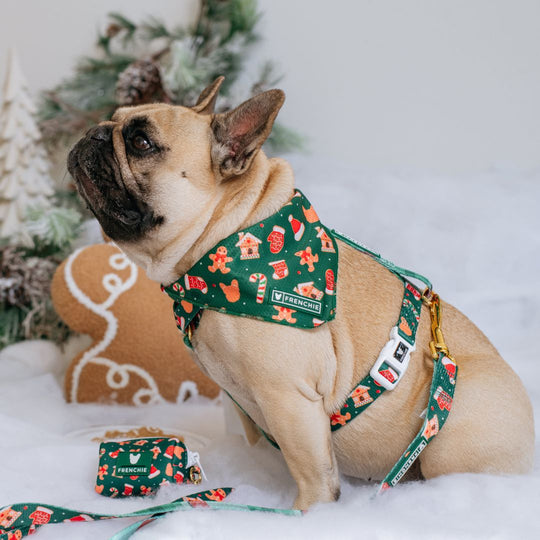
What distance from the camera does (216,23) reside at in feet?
6.26

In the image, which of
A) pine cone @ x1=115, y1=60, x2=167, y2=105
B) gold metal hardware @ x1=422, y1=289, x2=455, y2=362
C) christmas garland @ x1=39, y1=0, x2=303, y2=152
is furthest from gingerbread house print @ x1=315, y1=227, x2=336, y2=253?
pine cone @ x1=115, y1=60, x2=167, y2=105

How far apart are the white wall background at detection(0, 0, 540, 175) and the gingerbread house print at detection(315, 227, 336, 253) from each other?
2.96 ft

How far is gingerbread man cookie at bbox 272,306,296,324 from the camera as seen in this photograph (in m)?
0.90

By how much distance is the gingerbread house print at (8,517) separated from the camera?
2.76ft

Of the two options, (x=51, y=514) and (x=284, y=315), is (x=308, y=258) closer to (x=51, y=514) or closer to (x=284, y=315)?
(x=284, y=315)

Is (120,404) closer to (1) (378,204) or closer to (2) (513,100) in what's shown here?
(1) (378,204)

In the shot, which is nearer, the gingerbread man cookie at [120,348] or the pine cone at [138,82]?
the gingerbread man cookie at [120,348]

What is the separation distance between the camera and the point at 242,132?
2.97ft

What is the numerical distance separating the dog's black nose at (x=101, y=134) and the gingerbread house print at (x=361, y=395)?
0.56 metres

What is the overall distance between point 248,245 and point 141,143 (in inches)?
8.8

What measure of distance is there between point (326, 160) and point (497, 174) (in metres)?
0.50

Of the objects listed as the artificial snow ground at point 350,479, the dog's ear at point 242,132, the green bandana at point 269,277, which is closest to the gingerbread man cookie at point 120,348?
the artificial snow ground at point 350,479

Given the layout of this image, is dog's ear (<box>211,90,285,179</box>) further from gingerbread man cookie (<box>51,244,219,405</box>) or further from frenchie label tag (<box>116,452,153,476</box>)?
gingerbread man cookie (<box>51,244,219,405</box>)

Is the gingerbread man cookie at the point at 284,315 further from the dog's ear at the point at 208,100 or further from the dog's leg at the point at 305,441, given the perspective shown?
the dog's ear at the point at 208,100
